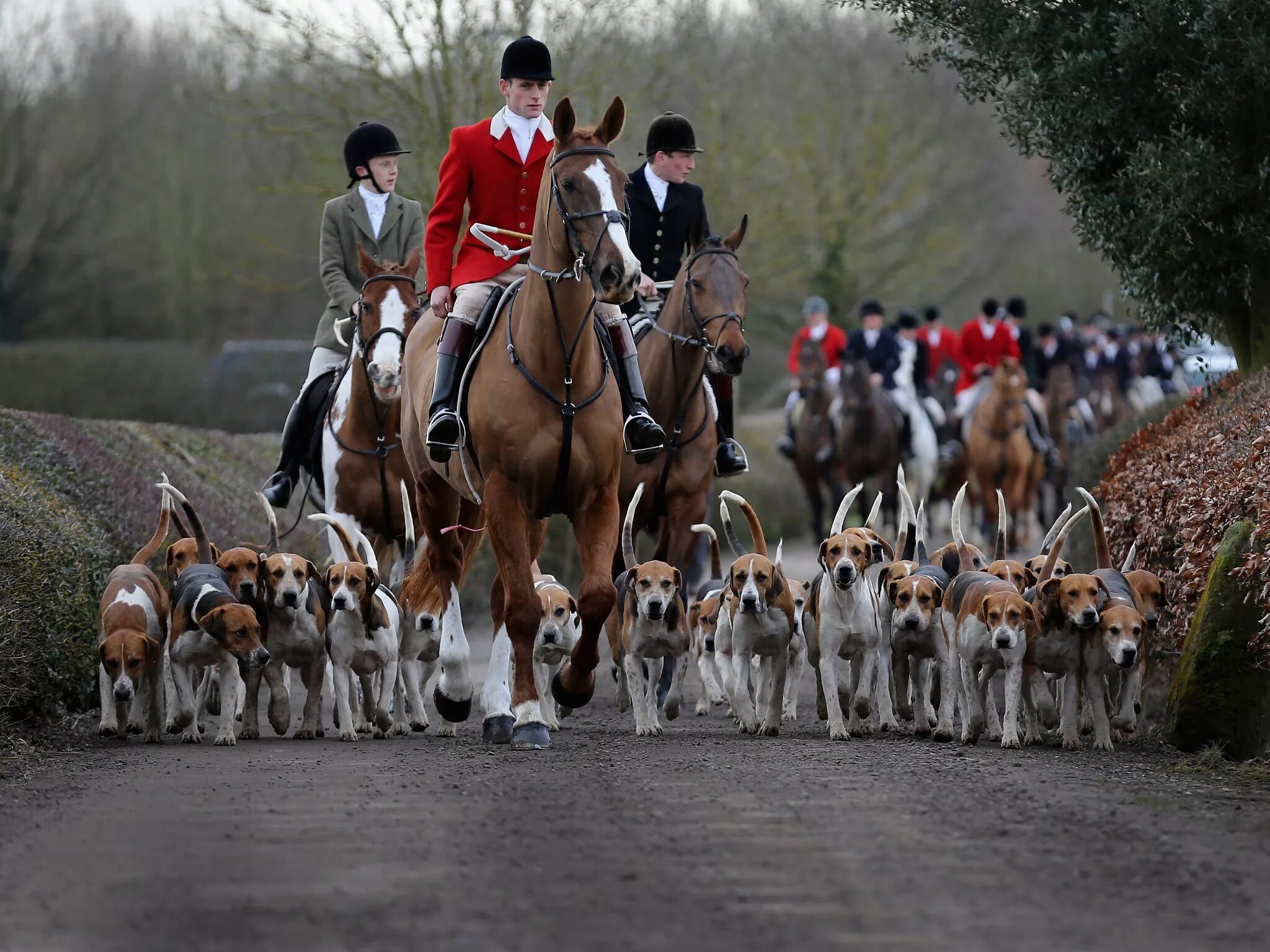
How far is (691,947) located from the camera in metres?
4.95

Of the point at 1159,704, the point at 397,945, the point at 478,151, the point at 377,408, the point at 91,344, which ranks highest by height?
the point at 91,344

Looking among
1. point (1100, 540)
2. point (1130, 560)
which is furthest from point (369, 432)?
point (1130, 560)

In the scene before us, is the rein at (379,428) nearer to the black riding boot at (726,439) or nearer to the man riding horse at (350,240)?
the man riding horse at (350,240)

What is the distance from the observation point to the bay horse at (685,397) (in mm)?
11227

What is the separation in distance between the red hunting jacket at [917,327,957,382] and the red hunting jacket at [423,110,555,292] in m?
18.7

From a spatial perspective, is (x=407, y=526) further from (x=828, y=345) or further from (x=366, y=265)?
(x=828, y=345)

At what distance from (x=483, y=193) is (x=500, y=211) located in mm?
112

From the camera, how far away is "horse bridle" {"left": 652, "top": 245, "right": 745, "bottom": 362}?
11.1 meters

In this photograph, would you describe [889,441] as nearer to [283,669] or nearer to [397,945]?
[283,669]

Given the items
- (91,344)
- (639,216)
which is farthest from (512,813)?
(91,344)

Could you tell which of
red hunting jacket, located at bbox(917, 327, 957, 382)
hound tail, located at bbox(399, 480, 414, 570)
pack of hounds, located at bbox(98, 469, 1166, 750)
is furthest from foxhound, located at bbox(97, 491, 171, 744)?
red hunting jacket, located at bbox(917, 327, 957, 382)

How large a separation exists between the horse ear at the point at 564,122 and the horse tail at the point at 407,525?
317 centimetres

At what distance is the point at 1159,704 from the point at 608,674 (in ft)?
17.0

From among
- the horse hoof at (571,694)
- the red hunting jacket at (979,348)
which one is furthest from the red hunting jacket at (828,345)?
the horse hoof at (571,694)
